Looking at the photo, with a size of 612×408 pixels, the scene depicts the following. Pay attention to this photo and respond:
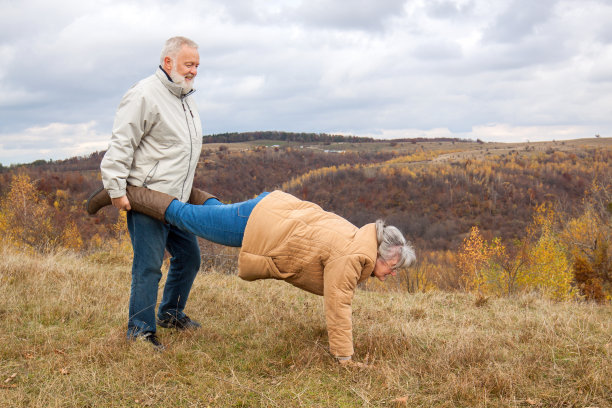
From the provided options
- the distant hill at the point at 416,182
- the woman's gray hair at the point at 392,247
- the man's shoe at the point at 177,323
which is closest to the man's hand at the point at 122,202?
the man's shoe at the point at 177,323

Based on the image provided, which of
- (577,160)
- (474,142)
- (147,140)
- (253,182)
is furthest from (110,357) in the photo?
(474,142)

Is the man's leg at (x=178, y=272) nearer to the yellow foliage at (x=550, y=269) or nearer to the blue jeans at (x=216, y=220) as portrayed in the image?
the blue jeans at (x=216, y=220)

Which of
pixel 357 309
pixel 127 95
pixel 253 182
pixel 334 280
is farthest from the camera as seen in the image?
pixel 253 182

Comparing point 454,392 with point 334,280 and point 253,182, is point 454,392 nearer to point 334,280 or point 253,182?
point 334,280

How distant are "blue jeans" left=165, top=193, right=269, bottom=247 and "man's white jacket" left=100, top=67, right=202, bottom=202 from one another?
0.30 meters

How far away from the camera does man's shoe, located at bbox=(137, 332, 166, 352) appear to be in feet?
12.0

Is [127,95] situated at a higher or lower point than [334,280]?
higher

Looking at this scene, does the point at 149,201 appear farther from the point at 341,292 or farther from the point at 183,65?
the point at 341,292

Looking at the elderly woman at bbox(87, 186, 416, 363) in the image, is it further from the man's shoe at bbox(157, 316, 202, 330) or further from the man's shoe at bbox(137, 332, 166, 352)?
the man's shoe at bbox(157, 316, 202, 330)

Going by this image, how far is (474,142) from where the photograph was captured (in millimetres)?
176500

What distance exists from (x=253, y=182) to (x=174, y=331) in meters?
112

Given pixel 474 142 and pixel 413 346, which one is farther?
pixel 474 142

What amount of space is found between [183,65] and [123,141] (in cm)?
79

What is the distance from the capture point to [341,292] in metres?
3.29
